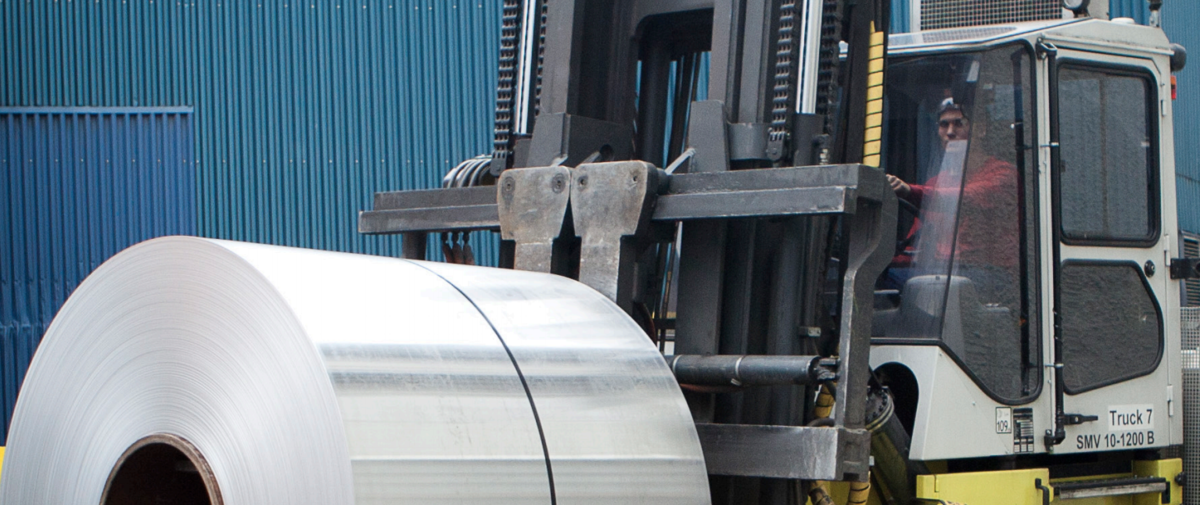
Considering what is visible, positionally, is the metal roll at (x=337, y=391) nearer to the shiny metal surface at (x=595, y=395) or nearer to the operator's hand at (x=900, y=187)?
the shiny metal surface at (x=595, y=395)

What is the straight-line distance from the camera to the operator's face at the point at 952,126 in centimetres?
445

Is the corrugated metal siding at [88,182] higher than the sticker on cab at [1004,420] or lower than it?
higher

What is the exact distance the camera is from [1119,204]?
15.6 feet

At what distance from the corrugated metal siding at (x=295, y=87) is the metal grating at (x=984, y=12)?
8648 mm

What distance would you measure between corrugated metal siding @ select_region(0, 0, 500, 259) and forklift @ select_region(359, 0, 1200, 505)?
8918 millimetres

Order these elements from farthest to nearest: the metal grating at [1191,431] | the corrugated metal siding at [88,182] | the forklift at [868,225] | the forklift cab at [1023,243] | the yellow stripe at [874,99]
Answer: the corrugated metal siding at [88,182], the metal grating at [1191,431], the forklift cab at [1023,243], the yellow stripe at [874,99], the forklift at [868,225]

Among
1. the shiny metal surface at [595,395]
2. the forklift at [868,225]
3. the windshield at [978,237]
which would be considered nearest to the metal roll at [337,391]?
the shiny metal surface at [595,395]

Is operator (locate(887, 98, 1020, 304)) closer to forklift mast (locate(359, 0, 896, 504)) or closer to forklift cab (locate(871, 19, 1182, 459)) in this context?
forklift cab (locate(871, 19, 1182, 459))

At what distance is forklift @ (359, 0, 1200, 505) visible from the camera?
3.55 m

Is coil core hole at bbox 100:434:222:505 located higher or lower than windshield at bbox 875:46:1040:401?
lower

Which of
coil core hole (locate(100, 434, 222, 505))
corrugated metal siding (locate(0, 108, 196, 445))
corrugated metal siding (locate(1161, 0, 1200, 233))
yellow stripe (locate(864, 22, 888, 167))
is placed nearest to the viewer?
coil core hole (locate(100, 434, 222, 505))

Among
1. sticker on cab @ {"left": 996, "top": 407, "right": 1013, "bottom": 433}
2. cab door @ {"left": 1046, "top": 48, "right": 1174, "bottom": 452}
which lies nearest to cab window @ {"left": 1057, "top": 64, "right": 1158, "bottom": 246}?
cab door @ {"left": 1046, "top": 48, "right": 1174, "bottom": 452}

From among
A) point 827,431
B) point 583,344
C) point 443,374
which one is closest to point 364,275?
point 443,374

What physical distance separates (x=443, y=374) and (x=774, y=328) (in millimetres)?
1441
